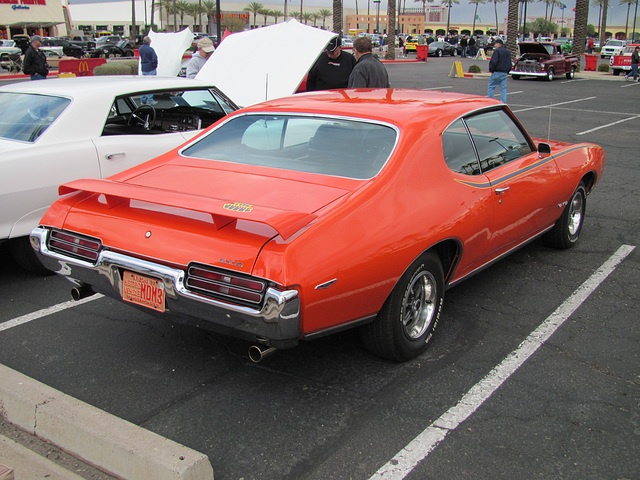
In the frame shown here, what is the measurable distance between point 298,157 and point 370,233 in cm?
94

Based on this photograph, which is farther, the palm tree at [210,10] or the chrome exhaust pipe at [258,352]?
the palm tree at [210,10]

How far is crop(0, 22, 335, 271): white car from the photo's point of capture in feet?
15.3

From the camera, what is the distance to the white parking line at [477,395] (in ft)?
8.98

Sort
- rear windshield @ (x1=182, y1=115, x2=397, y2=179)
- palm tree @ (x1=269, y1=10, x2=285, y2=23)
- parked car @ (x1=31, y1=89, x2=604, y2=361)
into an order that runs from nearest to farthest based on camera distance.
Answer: parked car @ (x1=31, y1=89, x2=604, y2=361)
rear windshield @ (x1=182, y1=115, x2=397, y2=179)
palm tree @ (x1=269, y1=10, x2=285, y2=23)

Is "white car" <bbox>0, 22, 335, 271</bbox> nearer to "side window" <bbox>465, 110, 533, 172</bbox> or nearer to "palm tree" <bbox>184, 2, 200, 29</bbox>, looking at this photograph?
"side window" <bbox>465, 110, 533, 172</bbox>

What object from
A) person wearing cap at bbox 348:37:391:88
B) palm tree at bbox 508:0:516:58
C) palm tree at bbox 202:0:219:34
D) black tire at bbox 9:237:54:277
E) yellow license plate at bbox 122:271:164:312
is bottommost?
black tire at bbox 9:237:54:277

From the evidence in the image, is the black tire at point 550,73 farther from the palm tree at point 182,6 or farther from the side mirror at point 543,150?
the palm tree at point 182,6

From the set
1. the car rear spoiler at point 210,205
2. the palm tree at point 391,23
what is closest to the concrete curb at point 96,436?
the car rear spoiler at point 210,205

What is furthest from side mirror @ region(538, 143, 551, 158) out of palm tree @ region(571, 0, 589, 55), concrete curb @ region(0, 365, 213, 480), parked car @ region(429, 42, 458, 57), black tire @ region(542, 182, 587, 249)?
parked car @ region(429, 42, 458, 57)

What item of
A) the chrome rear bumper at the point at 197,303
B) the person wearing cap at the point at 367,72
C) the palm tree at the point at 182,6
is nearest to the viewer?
the chrome rear bumper at the point at 197,303

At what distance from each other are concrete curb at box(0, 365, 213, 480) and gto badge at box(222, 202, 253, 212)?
3.50ft

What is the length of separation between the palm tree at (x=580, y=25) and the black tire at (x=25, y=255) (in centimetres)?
3301

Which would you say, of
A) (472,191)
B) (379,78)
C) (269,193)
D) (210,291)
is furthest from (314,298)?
(379,78)

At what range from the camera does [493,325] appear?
4.16 m
